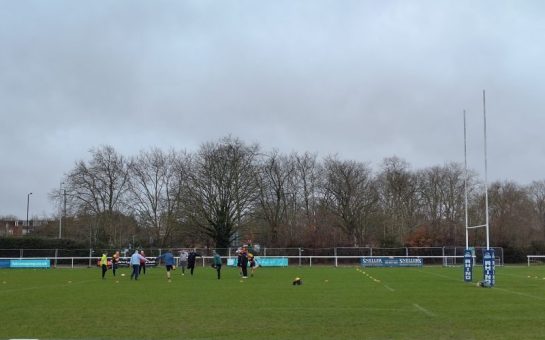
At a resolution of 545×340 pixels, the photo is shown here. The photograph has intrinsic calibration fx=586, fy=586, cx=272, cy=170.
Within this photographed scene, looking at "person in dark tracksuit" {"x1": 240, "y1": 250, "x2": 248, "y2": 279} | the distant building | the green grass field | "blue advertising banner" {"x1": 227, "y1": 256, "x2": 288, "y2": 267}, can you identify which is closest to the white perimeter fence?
"blue advertising banner" {"x1": 227, "y1": 256, "x2": 288, "y2": 267}

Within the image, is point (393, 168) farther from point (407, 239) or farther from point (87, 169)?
point (87, 169)

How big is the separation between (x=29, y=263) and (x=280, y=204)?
32.5 m

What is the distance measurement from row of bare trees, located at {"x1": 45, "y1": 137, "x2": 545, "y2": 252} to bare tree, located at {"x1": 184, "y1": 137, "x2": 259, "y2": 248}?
0.12 m

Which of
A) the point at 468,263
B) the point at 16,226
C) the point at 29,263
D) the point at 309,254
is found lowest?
the point at 29,263

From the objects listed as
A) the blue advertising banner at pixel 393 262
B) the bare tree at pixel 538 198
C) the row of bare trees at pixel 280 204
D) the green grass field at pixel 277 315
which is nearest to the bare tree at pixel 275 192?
the row of bare trees at pixel 280 204

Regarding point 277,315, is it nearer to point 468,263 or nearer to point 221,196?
point 468,263

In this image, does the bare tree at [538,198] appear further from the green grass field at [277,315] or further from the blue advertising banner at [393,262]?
the green grass field at [277,315]

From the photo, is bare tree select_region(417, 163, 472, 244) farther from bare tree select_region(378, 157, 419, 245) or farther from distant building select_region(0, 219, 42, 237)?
distant building select_region(0, 219, 42, 237)

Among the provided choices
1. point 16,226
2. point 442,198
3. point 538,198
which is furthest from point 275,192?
point 16,226

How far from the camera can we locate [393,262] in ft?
178

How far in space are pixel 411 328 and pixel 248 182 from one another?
57915 mm

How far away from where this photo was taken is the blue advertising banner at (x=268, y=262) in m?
54.8

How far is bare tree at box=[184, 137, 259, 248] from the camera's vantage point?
68.6 metres

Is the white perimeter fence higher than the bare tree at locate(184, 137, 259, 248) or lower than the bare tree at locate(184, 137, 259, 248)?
lower
